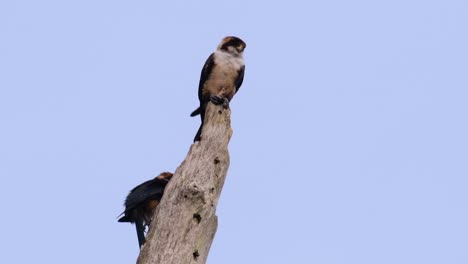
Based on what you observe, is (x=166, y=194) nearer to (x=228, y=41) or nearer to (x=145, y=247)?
(x=145, y=247)

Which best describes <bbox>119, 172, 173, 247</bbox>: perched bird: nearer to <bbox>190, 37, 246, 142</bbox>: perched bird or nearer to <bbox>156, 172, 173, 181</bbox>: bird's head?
<bbox>156, 172, 173, 181</bbox>: bird's head

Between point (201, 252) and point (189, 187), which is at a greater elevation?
point (189, 187)

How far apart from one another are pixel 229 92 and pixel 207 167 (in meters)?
3.02

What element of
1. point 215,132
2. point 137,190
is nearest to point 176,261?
point 215,132

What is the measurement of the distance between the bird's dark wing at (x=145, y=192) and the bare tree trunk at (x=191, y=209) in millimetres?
2038

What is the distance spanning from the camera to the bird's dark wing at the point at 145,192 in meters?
8.06

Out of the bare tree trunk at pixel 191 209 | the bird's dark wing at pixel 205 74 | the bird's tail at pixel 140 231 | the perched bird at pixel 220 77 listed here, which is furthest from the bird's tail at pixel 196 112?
the bare tree trunk at pixel 191 209

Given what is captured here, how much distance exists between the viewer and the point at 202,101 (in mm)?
8836

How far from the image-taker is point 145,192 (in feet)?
26.6

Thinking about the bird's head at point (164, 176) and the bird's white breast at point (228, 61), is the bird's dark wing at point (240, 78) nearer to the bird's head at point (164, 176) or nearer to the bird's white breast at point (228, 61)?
the bird's white breast at point (228, 61)

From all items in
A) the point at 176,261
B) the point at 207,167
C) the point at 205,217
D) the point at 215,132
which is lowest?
the point at 176,261

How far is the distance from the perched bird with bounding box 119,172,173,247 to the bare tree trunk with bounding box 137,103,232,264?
207cm

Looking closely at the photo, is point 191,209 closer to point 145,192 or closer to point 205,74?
point 145,192

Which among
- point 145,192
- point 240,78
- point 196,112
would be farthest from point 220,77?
point 145,192
